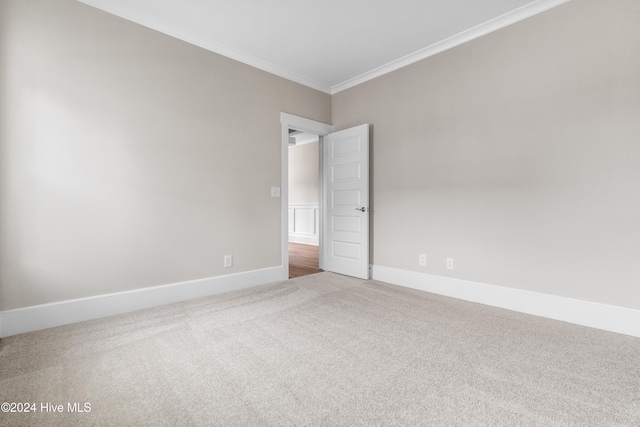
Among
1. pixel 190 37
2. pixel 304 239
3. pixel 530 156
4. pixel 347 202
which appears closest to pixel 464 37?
pixel 530 156

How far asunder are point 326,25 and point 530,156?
2.26m

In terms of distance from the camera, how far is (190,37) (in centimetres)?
296

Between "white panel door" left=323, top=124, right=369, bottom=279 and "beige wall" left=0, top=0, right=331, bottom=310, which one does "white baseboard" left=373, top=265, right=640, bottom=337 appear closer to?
"white panel door" left=323, top=124, right=369, bottom=279

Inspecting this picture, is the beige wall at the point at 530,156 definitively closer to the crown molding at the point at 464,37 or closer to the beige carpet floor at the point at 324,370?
the crown molding at the point at 464,37

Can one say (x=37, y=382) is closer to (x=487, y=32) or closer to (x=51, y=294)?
(x=51, y=294)

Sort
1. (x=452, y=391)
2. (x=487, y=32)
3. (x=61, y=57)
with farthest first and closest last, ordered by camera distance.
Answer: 1. (x=487, y=32)
2. (x=61, y=57)
3. (x=452, y=391)

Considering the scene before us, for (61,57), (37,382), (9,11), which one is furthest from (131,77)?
(37,382)

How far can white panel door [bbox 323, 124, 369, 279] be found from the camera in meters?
3.79

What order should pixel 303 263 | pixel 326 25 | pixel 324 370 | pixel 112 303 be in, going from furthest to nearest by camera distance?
pixel 303 263, pixel 326 25, pixel 112 303, pixel 324 370

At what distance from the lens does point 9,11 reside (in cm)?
212

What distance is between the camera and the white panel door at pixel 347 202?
3789 millimetres

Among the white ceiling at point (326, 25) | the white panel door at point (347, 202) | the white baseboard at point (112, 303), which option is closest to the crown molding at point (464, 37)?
the white ceiling at point (326, 25)

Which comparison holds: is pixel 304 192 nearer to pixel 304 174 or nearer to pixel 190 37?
pixel 304 174

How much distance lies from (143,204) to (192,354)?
154cm
